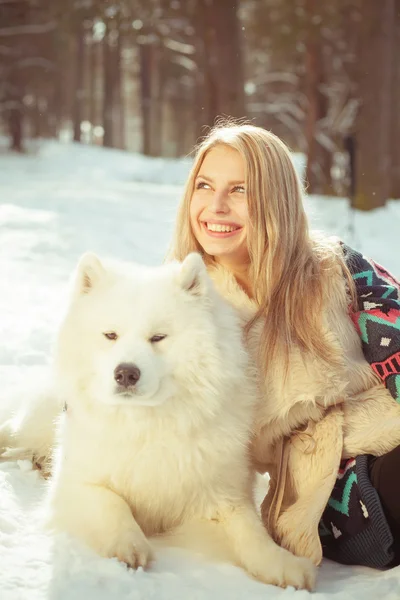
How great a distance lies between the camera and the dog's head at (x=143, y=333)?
220cm

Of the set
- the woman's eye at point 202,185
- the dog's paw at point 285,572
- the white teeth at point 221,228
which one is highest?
the woman's eye at point 202,185

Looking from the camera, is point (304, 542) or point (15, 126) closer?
point (304, 542)

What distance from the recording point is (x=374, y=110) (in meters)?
12.0

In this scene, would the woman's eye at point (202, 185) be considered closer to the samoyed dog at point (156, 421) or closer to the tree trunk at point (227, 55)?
the samoyed dog at point (156, 421)

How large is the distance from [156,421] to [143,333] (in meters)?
0.30

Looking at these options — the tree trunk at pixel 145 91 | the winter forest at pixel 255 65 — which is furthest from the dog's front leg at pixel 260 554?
the tree trunk at pixel 145 91

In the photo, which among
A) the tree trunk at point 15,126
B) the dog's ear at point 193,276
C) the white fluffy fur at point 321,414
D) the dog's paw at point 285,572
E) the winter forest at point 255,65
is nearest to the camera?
the dog's paw at point 285,572

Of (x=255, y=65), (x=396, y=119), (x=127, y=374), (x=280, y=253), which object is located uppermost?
(x=280, y=253)

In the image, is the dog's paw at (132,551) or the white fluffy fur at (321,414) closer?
the dog's paw at (132,551)

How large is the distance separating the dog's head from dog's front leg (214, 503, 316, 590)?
0.49 meters

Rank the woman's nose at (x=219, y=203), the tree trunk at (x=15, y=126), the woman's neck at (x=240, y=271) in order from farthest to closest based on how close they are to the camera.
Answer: the tree trunk at (x=15, y=126)
the woman's neck at (x=240, y=271)
the woman's nose at (x=219, y=203)

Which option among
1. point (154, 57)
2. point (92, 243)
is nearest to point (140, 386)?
point (92, 243)

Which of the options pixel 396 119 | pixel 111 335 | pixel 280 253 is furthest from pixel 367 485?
pixel 396 119

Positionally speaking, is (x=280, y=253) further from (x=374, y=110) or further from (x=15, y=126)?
(x=15, y=126)
